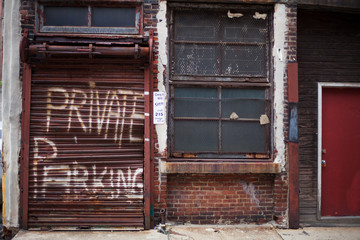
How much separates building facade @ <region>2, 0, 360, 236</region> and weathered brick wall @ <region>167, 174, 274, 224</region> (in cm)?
2

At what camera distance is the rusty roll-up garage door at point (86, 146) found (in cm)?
491

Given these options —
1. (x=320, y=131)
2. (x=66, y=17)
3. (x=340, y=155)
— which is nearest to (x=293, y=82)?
(x=320, y=131)

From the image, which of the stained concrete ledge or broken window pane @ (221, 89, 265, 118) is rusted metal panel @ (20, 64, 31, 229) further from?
broken window pane @ (221, 89, 265, 118)

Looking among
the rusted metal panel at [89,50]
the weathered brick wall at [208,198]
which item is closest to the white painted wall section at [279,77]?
the weathered brick wall at [208,198]

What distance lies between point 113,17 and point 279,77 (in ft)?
10.3

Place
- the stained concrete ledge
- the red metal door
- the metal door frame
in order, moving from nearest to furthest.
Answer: the stained concrete ledge → the metal door frame → the red metal door

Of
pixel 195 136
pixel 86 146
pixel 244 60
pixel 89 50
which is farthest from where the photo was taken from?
pixel 244 60

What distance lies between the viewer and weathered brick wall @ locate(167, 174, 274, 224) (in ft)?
16.8

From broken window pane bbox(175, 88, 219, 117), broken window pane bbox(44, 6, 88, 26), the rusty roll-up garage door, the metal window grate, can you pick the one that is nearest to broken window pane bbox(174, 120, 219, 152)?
broken window pane bbox(175, 88, 219, 117)

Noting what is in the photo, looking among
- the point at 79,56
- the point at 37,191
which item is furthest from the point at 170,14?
the point at 37,191

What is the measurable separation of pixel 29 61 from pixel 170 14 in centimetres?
254

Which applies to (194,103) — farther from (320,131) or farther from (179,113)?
(320,131)

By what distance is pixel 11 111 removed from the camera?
4.86 m

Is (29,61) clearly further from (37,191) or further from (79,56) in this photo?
(37,191)
